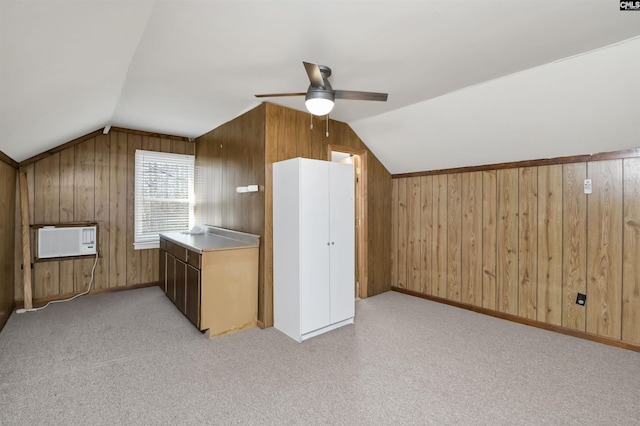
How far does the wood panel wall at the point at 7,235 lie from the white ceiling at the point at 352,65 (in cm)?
27

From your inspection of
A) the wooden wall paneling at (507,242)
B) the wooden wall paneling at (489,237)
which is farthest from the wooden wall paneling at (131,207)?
the wooden wall paneling at (507,242)

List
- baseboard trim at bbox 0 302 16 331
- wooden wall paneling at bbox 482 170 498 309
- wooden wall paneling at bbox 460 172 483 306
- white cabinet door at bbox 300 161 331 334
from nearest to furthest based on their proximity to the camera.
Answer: white cabinet door at bbox 300 161 331 334 → baseboard trim at bbox 0 302 16 331 → wooden wall paneling at bbox 482 170 498 309 → wooden wall paneling at bbox 460 172 483 306

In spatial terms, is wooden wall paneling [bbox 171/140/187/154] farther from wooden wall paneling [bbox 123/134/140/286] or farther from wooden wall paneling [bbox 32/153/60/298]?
wooden wall paneling [bbox 32/153/60/298]

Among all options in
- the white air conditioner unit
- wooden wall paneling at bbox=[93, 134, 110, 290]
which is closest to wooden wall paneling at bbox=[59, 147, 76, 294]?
the white air conditioner unit

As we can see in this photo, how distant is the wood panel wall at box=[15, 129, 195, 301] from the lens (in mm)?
3994

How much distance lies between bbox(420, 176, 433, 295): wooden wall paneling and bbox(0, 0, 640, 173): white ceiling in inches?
32.0

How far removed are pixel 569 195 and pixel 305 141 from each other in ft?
9.44

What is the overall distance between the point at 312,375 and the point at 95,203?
3.98m

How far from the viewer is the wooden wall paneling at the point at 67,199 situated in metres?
4.12

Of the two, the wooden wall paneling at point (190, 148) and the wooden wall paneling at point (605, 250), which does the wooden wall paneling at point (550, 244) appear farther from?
the wooden wall paneling at point (190, 148)

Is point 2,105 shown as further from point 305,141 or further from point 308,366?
point 308,366

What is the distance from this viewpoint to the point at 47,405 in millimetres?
2004

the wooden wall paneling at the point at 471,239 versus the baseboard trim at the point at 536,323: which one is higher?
the wooden wall paneling at the point at 471,239

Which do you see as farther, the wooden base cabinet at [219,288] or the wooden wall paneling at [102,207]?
the wooden wall paneling at [102,207]
